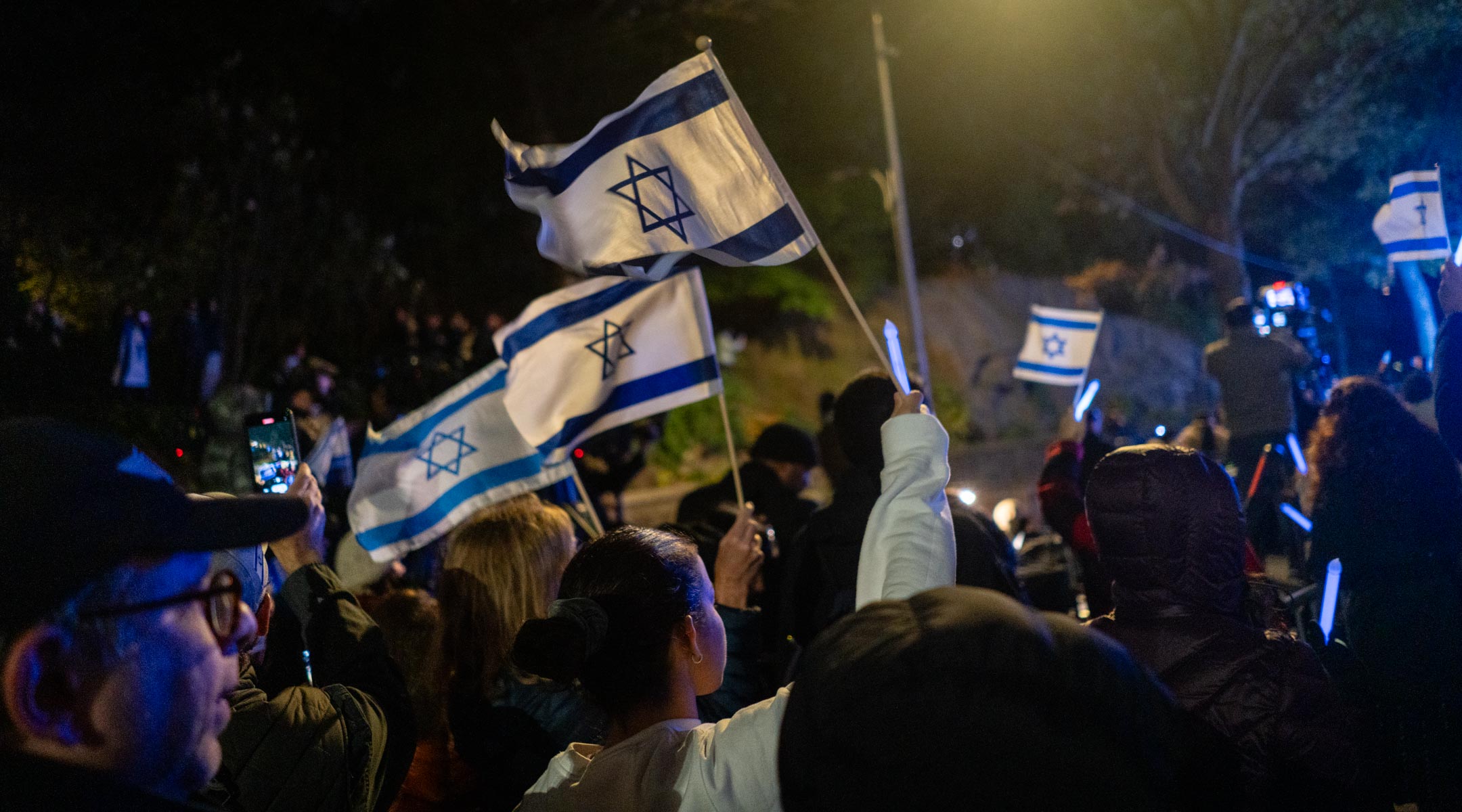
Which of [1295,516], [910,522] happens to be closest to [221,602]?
[910,522]

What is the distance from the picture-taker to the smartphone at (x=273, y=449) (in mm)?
3604

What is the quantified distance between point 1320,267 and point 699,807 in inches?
892

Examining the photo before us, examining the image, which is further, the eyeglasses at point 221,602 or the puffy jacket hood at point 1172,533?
the puffy jacket hood at point 1172,533

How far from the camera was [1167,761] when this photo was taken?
1254 millimetres

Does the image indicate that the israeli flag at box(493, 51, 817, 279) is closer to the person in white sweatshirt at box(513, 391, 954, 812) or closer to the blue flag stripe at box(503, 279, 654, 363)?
the blue flag stripe at box(503, 279, 654, 363)

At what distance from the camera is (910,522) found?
2229 mm

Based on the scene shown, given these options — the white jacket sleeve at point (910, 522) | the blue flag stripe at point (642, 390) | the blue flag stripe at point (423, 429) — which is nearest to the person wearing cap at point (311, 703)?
the white jacket sleeve at point (910, 522)

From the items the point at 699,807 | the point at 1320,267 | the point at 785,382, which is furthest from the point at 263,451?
the point at 1320,267

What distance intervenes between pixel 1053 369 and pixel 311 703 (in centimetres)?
883

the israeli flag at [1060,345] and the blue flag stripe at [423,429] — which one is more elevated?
the blue flag stripe at [423,429]

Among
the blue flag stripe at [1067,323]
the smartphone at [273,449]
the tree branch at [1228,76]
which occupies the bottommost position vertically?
the blue flag stripe at [1067,323]

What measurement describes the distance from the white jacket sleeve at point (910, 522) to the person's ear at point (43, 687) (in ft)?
4.49

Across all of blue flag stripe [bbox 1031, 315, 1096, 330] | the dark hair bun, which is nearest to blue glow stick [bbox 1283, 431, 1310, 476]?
blue flag stripe [bbox 1031, 315, 1096, 330]

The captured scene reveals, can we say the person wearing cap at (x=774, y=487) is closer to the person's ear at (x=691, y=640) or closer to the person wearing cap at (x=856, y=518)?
the person wearing cap at (x=856, y=518)
